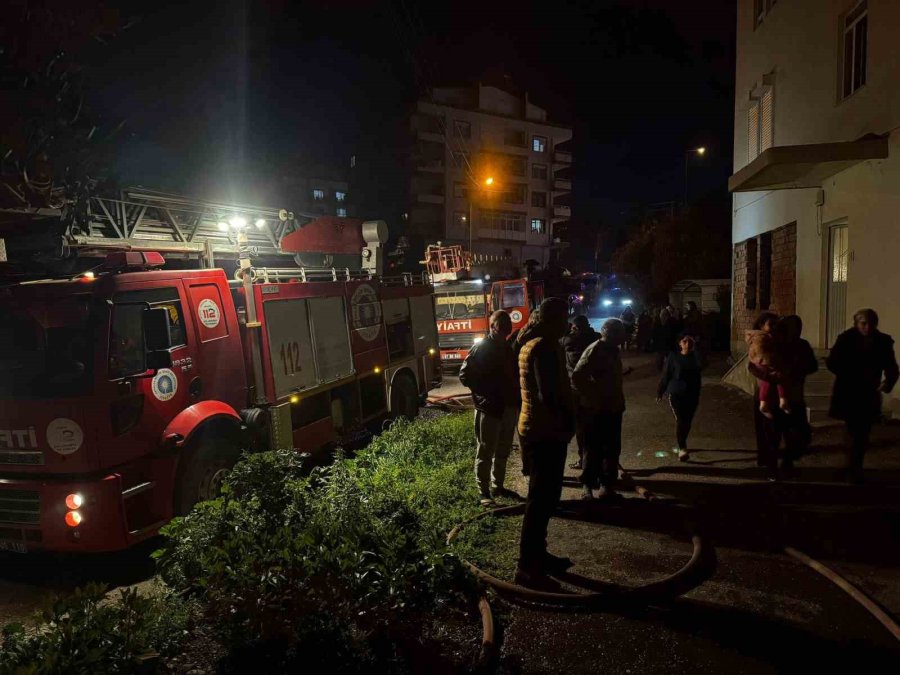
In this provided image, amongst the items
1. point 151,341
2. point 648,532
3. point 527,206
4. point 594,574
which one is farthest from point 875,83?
point 527,206

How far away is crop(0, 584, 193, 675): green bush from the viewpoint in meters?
2.67

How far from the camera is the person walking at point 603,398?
5.62 metres

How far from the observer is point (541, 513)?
13.6 feet

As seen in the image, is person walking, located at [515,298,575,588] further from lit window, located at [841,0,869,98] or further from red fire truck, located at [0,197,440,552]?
lit window, located at [841,0,869,98]

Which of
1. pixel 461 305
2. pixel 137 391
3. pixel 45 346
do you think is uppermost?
pixel 45 346

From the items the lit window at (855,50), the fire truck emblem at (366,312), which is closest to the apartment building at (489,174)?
the lit window at (855,50)

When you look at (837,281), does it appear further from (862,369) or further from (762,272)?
(862,369)

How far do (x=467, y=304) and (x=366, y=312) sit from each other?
779 centimetres

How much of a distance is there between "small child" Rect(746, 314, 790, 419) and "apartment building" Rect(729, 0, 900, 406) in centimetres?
389

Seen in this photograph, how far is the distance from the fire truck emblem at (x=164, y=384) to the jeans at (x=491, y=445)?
285 centimetres

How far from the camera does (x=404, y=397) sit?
10227 millimetres

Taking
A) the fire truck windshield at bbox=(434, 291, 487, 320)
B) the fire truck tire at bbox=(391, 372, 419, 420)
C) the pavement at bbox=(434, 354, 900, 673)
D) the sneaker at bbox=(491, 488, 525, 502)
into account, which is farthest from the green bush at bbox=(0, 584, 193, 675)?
the fire truck windshield at bbox=(434, 291, 487, 320)

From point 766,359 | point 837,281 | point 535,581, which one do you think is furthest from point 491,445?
point 837,281

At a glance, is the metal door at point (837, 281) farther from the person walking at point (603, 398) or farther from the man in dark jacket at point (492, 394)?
the man in dark jacket at point (492, 394)
